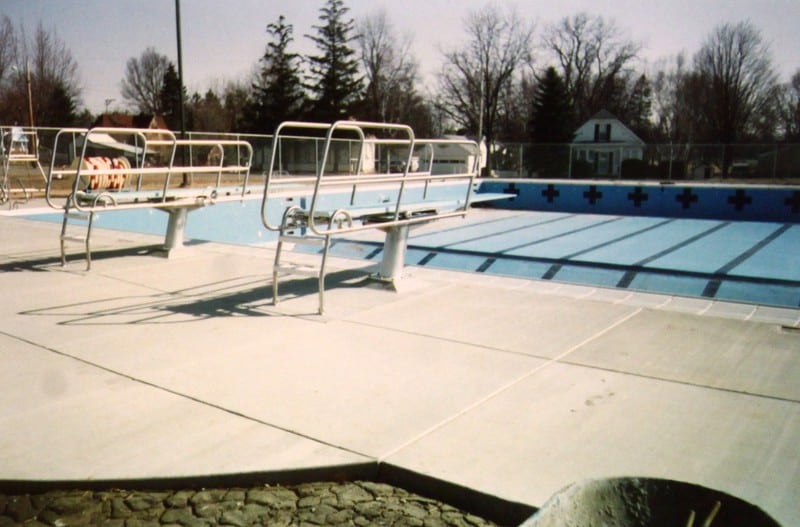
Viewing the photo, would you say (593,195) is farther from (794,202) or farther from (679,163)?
(679,163)

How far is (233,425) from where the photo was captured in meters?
2.99

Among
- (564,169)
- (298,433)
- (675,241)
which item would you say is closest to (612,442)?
(298,433)

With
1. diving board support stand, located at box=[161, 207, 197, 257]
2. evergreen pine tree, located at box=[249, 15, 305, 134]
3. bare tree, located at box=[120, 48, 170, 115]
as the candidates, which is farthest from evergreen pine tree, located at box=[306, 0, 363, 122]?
diving board support stand, located at box=[161, 207, 197, 257]

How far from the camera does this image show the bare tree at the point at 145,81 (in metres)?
67.2

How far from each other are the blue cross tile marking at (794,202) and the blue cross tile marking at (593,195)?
4.39 meters

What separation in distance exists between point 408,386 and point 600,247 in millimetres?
8549

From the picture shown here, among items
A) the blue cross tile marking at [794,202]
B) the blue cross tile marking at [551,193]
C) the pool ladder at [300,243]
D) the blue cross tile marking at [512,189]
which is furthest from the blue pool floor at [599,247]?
the pool ladder at [300,243]

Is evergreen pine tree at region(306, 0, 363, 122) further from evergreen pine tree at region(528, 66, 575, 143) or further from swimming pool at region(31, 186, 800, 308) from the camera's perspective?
swimming pool at region(31, 186, 800, 308)

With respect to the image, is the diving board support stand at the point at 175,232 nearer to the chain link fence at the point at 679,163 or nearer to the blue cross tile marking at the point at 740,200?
the blue cross tile marking at the point at 740,200

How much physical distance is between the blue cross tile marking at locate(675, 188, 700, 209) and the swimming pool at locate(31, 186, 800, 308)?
0.57ft

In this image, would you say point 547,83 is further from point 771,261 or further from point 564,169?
point 771,261

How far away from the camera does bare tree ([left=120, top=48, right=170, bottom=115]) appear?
67188 millimetres

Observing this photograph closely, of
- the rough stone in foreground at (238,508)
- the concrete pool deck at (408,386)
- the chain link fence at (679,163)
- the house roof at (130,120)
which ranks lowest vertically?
the rough stone in foreground at (238,508)

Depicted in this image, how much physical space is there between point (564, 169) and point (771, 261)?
2411 cm
